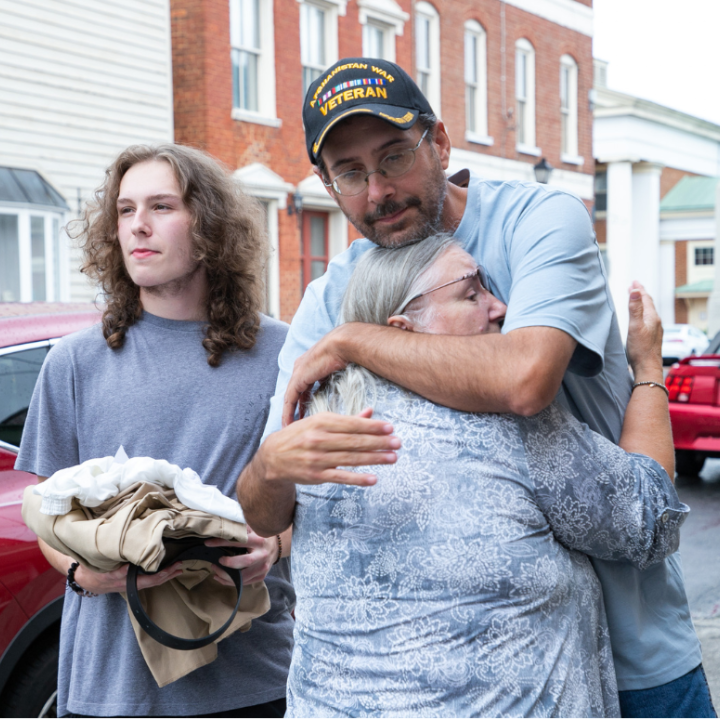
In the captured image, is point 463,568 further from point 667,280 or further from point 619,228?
point 667,280

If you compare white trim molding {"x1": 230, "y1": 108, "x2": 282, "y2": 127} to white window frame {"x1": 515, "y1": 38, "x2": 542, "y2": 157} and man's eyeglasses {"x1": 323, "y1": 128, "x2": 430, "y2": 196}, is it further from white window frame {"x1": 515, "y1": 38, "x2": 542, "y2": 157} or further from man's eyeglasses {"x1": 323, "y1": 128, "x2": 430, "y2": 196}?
man's eyeglasses {"x1": 323, "y1": 128, "x2": 430, "y2": 196}

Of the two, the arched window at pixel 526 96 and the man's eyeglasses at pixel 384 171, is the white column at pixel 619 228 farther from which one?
the man's eyeglasses at pixel 384 171

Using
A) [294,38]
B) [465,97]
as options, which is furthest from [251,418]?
[465,97]

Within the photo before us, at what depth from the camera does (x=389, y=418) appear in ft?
5.01

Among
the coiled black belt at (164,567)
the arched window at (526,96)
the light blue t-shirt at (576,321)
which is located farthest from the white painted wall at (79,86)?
the arched window at (526,96)

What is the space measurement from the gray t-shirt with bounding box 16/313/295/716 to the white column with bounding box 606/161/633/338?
97.7ft

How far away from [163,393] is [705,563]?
5.01m

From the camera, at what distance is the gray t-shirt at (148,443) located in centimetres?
216

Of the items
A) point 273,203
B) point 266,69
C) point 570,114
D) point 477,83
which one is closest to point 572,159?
point 570,114

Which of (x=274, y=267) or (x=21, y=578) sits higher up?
(x=274, y=267)

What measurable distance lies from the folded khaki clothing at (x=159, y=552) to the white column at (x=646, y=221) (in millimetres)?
36096

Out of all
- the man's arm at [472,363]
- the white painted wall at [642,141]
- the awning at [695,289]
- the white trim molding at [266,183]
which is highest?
the white painted wall at [642,141]

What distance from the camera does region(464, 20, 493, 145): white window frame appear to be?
787 inches

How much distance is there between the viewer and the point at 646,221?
38.6 m
